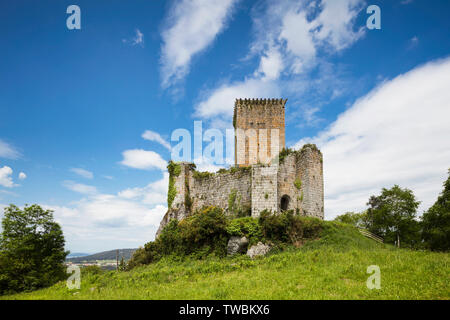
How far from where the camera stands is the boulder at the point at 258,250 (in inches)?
666

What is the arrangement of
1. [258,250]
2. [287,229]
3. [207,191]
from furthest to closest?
1. [207,191]
2. [287,229]
3. [258,250]

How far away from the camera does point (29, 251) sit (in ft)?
66.7

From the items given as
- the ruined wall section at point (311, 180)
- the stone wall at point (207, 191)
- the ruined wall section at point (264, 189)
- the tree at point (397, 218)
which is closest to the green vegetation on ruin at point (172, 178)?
the stone wall at point (207, 191)

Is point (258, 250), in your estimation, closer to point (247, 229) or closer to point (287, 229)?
point (247, 229)

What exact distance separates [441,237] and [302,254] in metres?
16.7

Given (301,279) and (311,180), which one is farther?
(311,180)

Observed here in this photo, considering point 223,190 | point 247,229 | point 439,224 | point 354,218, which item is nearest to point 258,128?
point 223,190

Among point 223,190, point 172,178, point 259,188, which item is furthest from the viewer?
point 172,178

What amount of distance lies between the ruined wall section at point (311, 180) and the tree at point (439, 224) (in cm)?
1086

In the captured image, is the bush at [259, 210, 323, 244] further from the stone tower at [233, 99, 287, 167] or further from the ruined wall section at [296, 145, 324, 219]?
the stone tower at [233, 99, 287, 167]

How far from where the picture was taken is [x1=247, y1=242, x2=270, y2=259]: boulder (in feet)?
55.5

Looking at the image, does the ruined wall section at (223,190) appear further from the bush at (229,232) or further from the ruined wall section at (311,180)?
the ruined wall section at (311,180)

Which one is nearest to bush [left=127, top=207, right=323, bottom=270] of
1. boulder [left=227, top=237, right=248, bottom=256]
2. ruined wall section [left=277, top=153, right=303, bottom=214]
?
boulder [left=227, top=237, right=248, bottom=256]

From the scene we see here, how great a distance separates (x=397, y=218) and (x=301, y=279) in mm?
27645
